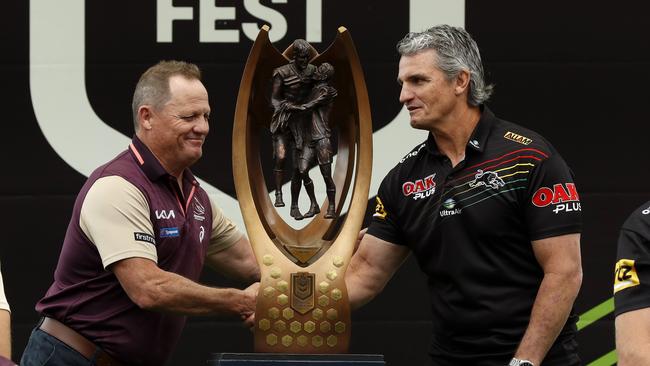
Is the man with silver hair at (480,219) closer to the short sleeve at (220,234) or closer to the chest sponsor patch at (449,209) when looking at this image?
the chest sponsor patch at (449,209)

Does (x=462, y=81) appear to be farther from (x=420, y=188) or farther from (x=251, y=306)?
(x=251, y=306)

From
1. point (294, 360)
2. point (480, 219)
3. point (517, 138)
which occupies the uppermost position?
point (517, 138)

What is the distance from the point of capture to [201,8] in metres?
4.04

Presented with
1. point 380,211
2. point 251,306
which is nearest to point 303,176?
point 380,211

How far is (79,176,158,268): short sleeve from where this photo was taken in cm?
296

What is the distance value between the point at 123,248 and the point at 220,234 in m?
0.46

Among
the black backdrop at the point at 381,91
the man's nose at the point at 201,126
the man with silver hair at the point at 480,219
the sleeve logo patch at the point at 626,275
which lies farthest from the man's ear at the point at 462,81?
the black backdrop at the point at 381,91

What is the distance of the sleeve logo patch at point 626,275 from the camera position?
2338 millimetres

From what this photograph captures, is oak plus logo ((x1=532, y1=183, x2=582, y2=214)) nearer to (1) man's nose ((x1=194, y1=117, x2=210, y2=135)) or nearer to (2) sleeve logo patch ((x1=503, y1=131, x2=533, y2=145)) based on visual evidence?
(2) sleeve logo patch ((x1=503, y1=131, x2=533, y2=145))

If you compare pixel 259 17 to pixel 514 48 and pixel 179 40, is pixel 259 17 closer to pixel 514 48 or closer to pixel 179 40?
pixel 179 40

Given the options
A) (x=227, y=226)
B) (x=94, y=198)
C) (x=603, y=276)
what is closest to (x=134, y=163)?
(x=94, y=198)

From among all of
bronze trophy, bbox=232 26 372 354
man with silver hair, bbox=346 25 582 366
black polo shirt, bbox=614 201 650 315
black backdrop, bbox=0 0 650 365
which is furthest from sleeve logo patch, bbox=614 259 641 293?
black backdrop, bbox=0 0 650 365

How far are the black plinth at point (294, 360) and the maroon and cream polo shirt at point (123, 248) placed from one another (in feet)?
0.86

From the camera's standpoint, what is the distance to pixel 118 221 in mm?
2977
